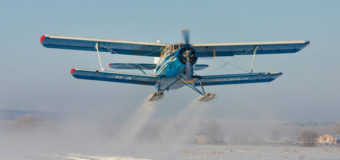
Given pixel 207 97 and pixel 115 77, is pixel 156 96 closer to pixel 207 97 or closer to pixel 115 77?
pixel 115 77

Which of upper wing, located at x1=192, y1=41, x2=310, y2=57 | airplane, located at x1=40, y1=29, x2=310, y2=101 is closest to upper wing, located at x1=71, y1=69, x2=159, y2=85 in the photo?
airplane, located at x1=40, y1=29, x2=310, y2=101

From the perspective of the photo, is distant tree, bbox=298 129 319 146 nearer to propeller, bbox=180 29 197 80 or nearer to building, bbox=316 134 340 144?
building, bbox=316 134 340 144

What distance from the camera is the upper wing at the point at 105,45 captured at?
67.4ft

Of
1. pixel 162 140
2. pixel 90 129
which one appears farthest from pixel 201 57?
pixel 90 129

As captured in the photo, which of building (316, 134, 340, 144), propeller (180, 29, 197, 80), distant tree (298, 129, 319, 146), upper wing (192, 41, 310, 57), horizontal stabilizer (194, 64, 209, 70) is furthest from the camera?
building (316, 134, 340, 144)

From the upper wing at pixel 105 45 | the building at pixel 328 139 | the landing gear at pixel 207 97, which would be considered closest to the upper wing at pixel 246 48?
the upper wing at pixel 105 45

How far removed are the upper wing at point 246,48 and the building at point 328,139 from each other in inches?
1658

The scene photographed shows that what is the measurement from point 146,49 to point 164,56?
2317 millimetres

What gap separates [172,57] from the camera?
19.5 m

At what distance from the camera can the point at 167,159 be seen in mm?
22766

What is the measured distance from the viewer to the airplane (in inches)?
763

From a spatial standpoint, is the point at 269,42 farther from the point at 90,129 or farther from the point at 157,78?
the point at 90,129

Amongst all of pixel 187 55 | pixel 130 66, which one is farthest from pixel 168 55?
pixel 130 66

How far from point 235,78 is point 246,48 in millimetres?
2633
